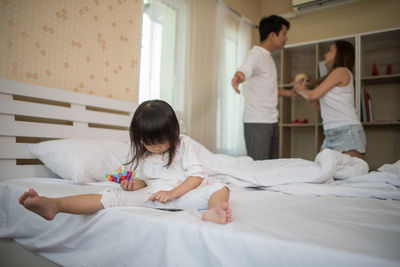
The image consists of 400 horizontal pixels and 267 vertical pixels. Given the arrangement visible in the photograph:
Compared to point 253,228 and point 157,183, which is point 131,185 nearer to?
point 157,183

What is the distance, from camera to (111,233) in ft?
2.62

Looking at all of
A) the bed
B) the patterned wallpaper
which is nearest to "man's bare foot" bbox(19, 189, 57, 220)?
the bed

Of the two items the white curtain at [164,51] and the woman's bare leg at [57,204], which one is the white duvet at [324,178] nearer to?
the woman's bare leg at [57,204]

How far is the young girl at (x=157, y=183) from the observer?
31.5 inches

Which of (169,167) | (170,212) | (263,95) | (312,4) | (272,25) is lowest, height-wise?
(170,212)

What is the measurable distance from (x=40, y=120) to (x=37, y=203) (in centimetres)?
103

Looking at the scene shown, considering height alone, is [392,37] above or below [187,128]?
above

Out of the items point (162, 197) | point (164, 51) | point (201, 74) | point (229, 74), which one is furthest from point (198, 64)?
point (162, 197)

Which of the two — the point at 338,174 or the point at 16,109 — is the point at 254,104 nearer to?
the point at 338,174

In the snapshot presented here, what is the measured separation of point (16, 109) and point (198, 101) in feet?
4.96

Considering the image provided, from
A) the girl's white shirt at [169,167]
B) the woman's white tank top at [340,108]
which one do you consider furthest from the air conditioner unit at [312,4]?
the girl's white shirt at [169,167]

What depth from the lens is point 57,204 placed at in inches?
32.4

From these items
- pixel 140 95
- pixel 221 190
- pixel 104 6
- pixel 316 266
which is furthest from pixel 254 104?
pixel 316 266

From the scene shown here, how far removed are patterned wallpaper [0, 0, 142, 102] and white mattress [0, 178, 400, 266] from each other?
777 millimetres
